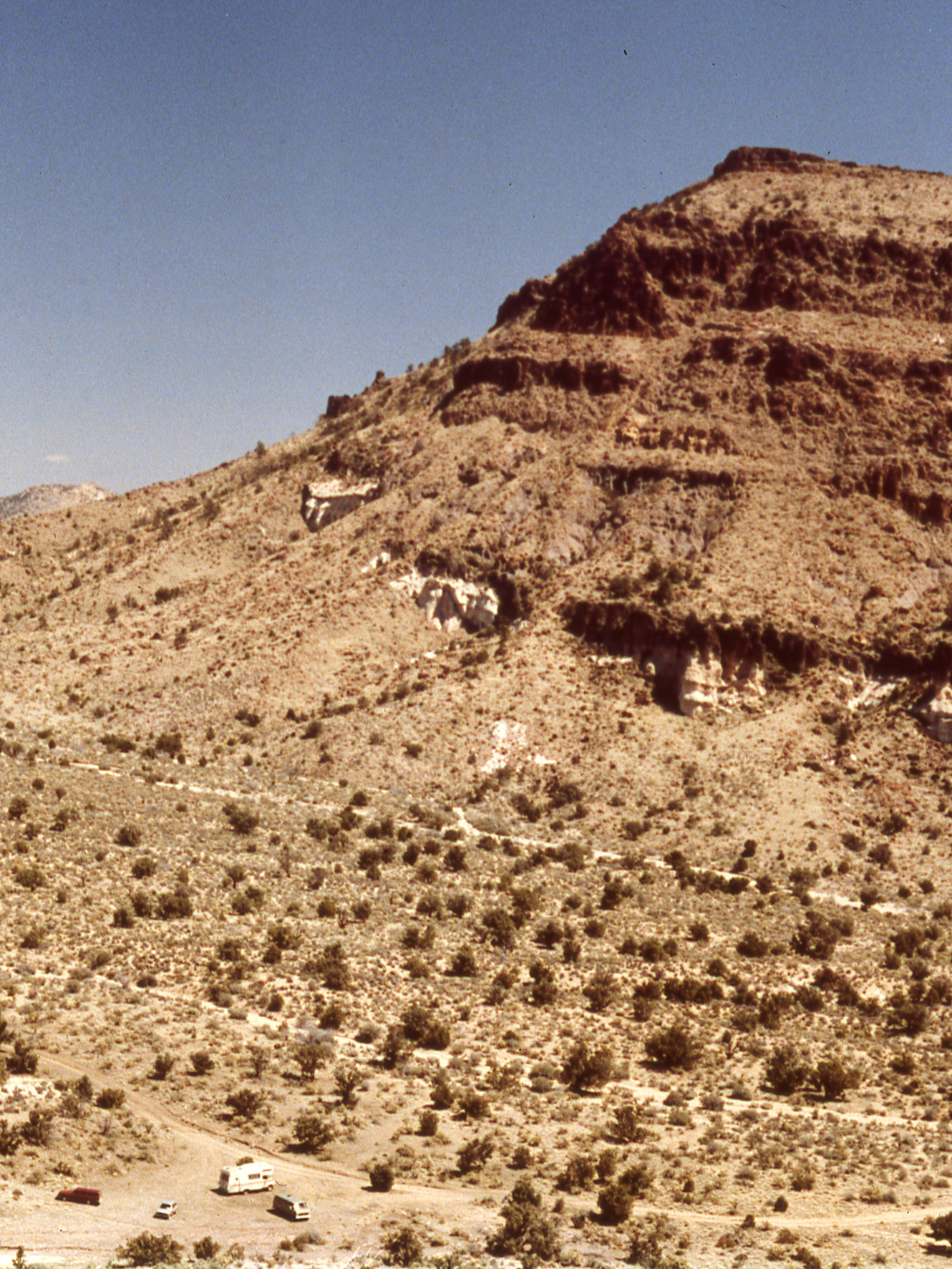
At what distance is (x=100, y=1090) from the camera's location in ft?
69.6

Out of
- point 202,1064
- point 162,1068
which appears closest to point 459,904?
point 202,1064

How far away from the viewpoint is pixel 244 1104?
69.3 feet

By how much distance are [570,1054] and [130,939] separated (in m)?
10.5

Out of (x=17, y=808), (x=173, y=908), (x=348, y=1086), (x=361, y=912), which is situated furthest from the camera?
(x=17, y=808)

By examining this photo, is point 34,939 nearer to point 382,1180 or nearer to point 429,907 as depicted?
point 429,907

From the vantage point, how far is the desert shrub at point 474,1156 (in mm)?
19438

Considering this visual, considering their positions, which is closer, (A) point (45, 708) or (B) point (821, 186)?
(A) point (45, 708)

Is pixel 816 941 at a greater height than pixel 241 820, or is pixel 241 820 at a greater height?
pixel 241 820

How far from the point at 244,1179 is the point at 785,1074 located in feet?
36.6

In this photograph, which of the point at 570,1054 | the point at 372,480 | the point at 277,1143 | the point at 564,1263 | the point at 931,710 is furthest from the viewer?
the point at 372,480

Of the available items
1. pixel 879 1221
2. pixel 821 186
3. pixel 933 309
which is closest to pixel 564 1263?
pixel 879 1221

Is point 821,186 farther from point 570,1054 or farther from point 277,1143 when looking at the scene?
point 277,1143

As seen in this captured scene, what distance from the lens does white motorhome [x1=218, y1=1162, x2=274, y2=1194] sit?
59.6 ft

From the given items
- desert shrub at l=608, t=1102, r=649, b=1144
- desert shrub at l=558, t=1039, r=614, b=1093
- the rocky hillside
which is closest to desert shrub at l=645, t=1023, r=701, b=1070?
the rocky hillside
